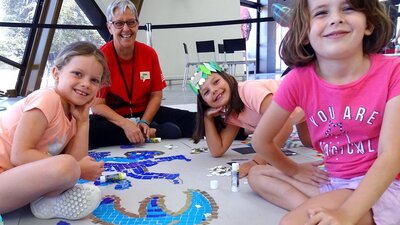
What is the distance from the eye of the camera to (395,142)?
0.98 metres

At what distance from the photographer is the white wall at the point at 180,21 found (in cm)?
864

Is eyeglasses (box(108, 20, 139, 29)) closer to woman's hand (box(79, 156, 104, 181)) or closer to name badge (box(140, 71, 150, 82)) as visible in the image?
name badge (box(140, 71, 150, 82))

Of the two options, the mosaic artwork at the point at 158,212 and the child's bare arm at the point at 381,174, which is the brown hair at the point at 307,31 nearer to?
the child's bare arm at the point at 381,174

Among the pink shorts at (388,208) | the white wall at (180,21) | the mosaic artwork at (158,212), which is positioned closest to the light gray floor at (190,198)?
the mosaic artwork at (158,212)

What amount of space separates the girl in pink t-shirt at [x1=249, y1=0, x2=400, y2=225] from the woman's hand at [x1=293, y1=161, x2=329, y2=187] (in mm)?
18

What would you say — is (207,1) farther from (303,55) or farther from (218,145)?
(303,55)

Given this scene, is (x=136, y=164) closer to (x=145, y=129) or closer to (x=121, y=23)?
(x=145, y=129)

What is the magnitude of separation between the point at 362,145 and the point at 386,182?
18 centimetres

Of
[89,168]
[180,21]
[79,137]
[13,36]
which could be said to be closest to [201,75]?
[79,137]

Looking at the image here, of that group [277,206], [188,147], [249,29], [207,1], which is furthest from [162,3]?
[277,206]

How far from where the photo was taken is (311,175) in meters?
1.33

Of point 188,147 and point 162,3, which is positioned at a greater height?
point 162,3

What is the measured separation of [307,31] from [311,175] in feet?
1.75

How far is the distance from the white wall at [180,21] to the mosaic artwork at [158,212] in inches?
294
